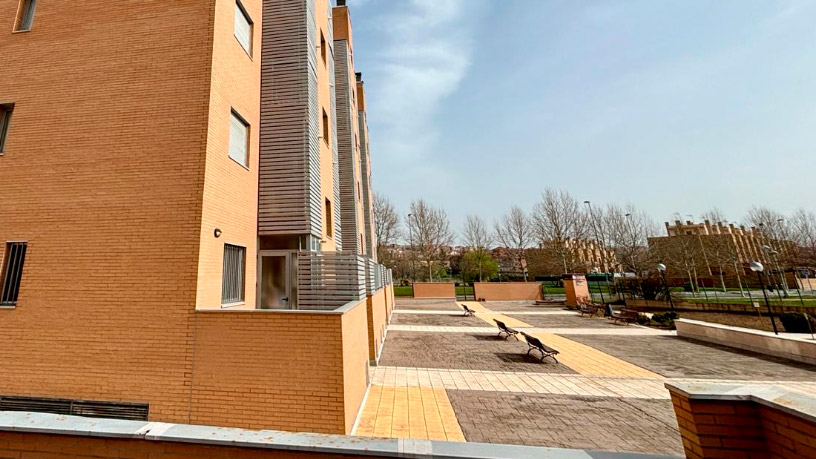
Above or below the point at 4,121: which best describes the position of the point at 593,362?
below

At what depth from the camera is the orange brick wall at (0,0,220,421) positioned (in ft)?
17.7

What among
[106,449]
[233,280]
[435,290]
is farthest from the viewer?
[435,290]

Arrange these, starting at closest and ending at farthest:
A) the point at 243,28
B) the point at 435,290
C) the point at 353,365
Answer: the point at 353,365 < the point at 243,28 < the point at 435,290

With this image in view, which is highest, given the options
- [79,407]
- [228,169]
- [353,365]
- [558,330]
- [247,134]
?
[247,134]

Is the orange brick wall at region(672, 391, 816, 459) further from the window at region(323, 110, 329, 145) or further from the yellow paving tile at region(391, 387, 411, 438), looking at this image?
the window at region(323, 110, 329, 145)

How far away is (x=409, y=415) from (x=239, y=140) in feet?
25.5

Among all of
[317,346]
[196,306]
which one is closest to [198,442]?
[317,346]

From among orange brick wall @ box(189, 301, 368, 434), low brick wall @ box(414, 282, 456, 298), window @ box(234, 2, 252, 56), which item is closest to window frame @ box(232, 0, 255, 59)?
window @ box(234, 2, 252, 56)

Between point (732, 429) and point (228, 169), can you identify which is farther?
point (228, 169)

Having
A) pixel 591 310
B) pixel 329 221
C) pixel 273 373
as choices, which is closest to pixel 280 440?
pixel 273 373

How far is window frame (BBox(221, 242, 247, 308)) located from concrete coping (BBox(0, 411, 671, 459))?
13.3 ft

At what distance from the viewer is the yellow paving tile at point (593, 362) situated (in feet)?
29.2

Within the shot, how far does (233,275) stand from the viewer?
23.8 ft

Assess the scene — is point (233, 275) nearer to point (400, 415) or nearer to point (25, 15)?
point (400, 415)
